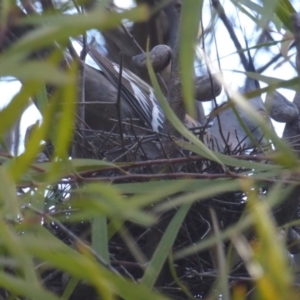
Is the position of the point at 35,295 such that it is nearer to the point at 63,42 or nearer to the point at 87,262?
the point at 87,262

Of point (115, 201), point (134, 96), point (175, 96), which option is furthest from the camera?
point (134, 96)

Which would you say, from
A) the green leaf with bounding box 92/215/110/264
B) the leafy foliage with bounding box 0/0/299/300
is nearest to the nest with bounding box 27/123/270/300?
the leafy foliage with bounding box 0/0/299/300

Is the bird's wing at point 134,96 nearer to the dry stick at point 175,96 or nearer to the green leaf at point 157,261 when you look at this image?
the dry stick at point 175,96

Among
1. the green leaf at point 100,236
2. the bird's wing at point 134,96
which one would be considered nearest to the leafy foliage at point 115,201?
the green leaf at point 100,236

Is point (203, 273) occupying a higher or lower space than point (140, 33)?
lower

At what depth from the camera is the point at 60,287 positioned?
48.9 inches

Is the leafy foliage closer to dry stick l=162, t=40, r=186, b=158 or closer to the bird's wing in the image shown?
dry stick l=162, t=40, r=186, b=158

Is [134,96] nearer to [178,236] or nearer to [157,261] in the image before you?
[178,236]

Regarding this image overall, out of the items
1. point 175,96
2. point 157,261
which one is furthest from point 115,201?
point 175,96

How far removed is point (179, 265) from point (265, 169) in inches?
13.9

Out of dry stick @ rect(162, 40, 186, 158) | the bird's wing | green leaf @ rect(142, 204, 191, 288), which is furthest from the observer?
the bird's wing

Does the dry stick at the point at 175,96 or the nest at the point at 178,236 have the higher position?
the dry stick at the point at 175,96

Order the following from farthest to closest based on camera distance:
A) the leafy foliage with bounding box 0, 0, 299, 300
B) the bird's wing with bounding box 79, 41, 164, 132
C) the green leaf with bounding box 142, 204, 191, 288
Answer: the bird's wing with bounding box 79, 41, 164, 132, the green leaf with bounding box 142, 204, 191, 288, the leafy foliage with bounding box 0, 0, 299, 300

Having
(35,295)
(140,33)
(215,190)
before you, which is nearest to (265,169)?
(215,190)
